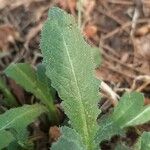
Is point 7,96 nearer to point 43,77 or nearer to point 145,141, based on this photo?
point 43,77

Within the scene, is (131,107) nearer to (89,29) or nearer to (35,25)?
(89,29)

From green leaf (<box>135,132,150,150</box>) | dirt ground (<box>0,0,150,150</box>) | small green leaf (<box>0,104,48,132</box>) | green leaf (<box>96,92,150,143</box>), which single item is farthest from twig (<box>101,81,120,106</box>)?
green leaf (<box>135,132,150,150</box>)

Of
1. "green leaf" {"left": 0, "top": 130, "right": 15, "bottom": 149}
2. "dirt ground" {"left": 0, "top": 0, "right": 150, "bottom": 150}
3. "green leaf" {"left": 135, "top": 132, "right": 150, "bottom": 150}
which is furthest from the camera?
"dirt ground" {"left": 0, "top": 0, "right": 150, "bottom": 150}

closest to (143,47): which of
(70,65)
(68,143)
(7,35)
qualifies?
(7,35)

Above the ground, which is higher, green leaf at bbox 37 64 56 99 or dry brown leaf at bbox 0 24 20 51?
dry brown leaf at bbox 0 24 20 51

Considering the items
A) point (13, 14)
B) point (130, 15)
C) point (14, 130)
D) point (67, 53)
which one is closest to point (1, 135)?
point (14, 130)

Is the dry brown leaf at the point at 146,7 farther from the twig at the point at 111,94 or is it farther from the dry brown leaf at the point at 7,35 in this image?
the dry brown leaf at the point at 7,35

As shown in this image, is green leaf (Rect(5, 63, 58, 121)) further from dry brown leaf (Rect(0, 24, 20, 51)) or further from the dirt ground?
dry brown leaf (Rect(0, 24, 20, 51))

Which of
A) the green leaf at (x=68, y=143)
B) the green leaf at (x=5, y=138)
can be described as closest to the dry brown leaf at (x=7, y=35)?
the green leaf at (x=5, y=138)
